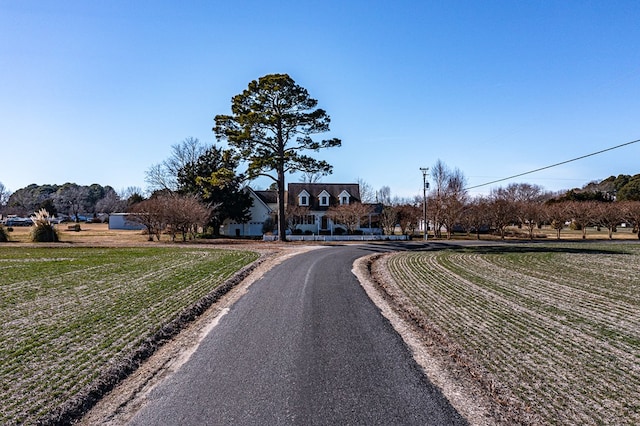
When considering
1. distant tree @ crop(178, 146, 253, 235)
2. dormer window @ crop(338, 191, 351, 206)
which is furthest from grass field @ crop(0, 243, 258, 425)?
dormer window @ crop(338, 191, 351, 206)

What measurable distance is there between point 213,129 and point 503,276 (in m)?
25.5

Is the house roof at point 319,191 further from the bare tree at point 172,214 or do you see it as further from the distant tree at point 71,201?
the distant tree at point 71,201

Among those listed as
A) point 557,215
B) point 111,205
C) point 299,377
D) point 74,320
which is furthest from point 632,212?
point 111,205

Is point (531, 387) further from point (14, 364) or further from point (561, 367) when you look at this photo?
point (14, 364)

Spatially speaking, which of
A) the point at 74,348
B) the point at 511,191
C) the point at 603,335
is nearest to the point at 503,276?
the point at 603,335

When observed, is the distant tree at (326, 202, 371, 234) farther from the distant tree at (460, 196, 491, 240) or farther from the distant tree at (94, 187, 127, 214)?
the distant tree at (94, 187, 127, 214)

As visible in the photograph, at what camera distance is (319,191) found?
52.9m

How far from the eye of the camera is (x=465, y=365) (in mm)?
6934

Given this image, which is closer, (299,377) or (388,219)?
(299,377)

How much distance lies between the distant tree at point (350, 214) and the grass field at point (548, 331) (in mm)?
25665

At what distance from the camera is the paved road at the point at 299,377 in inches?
202

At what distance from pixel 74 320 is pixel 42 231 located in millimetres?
32593

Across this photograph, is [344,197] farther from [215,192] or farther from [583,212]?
[583,212]

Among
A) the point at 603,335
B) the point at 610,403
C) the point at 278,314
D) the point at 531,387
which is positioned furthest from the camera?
the point at 278,314
